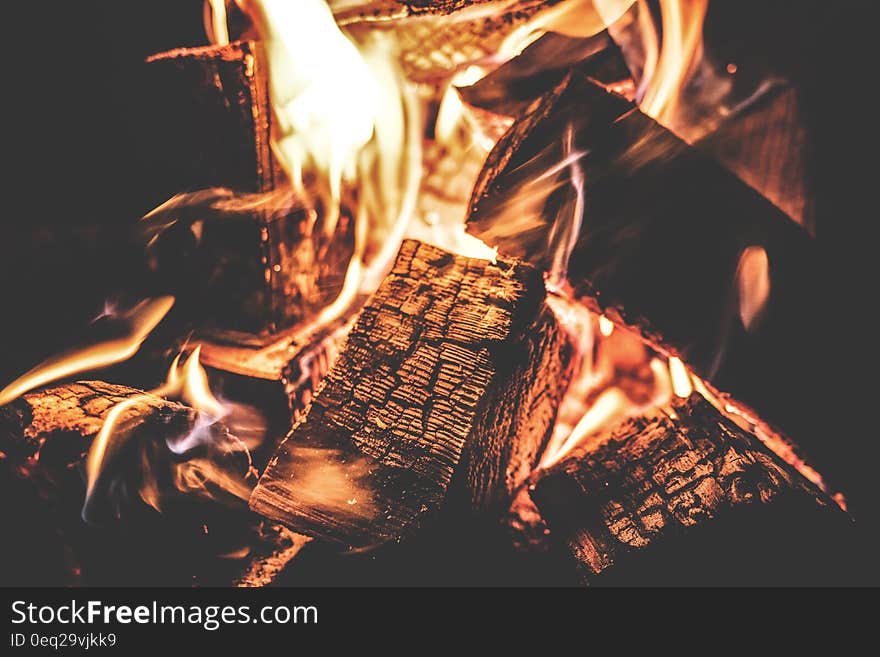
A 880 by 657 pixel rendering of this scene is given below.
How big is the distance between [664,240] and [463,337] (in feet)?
2.00

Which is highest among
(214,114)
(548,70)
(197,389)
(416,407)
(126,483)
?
(548,70)

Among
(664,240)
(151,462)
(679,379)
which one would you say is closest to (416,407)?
(151,462)

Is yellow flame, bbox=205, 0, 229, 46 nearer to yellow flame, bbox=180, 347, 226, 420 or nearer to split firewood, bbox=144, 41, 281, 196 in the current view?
split firewood, bbox=144, 41, 281, 196

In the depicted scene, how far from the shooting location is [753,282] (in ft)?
4.38

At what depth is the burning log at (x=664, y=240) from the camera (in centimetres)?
132

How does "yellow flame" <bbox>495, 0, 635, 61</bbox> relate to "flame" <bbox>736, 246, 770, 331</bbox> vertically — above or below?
above

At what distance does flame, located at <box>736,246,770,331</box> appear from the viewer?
132 cm

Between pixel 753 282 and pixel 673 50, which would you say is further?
pixel 673 50

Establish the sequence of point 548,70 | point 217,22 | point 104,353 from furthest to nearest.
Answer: point 104,353 → point 217,22 → point 548,70

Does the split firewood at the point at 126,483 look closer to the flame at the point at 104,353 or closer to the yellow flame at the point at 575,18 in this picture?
the flame at the point at 104,353

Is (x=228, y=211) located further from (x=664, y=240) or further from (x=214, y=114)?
(x=664, y=240)

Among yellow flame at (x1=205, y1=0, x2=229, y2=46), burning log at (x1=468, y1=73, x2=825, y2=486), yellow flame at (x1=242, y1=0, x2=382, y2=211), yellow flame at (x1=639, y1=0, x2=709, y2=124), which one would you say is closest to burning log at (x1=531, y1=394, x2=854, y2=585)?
burning log at (x1=468, y1=73, x2=825, y2=486)

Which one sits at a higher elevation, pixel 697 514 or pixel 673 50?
pixel 673 50

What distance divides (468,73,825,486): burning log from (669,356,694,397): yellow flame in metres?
0.39
